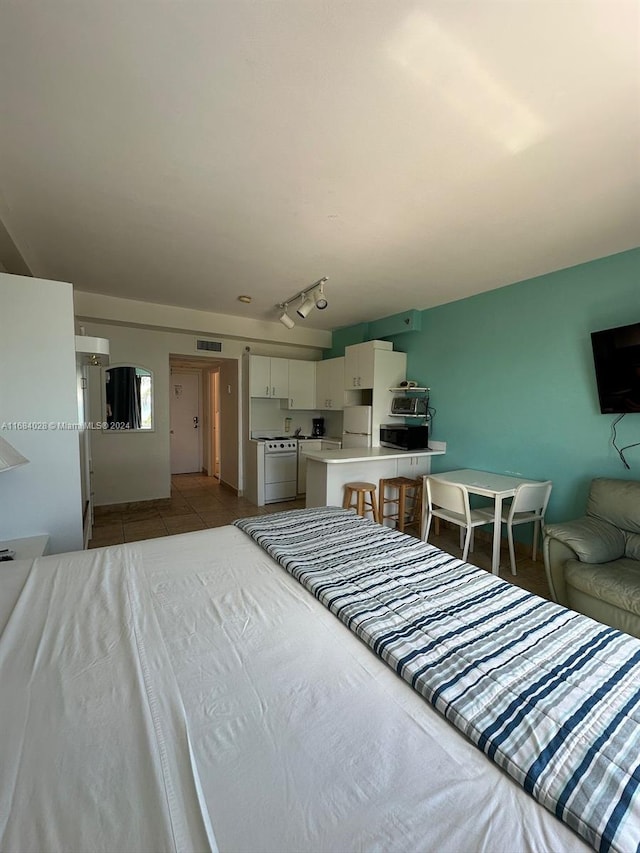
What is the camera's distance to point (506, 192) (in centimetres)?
203

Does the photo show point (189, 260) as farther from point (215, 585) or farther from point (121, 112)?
point (215, 585)

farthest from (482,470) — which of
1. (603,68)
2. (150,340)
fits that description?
(150,340)

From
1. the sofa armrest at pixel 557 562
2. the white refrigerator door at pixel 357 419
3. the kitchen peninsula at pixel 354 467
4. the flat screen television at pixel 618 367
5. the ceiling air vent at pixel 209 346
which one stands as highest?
the ceiling air vent at pixel 209 346

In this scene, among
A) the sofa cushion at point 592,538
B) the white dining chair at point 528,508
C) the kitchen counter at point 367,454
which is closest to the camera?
the sofa cushion at point 592,538

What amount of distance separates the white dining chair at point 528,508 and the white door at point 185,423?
228 inches

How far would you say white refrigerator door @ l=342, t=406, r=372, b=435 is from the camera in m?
4.73

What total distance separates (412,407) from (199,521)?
9.63 ft

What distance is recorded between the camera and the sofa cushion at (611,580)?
1978 mm

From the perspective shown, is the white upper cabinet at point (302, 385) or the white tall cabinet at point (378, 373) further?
the white upper cabinet at point (302, 385)

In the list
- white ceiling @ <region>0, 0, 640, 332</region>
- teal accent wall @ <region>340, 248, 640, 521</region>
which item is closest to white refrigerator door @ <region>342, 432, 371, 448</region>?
teal accent wall @ <region>340, 248, 640, 521</region>

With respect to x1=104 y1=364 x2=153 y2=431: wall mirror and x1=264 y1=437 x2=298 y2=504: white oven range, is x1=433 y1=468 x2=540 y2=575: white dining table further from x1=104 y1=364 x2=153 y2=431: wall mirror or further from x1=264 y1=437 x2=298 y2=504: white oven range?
x1=104 y1=364 x2=153 y2=431: wall mirror

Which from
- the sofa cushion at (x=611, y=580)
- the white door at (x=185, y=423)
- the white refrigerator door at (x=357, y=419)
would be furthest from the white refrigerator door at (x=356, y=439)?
the white door at (x=185, y=423)

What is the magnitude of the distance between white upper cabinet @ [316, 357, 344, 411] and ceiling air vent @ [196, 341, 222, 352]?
152cm

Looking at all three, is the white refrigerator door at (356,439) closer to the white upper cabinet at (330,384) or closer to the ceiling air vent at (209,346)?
the white upper cabinet at (330,384)
